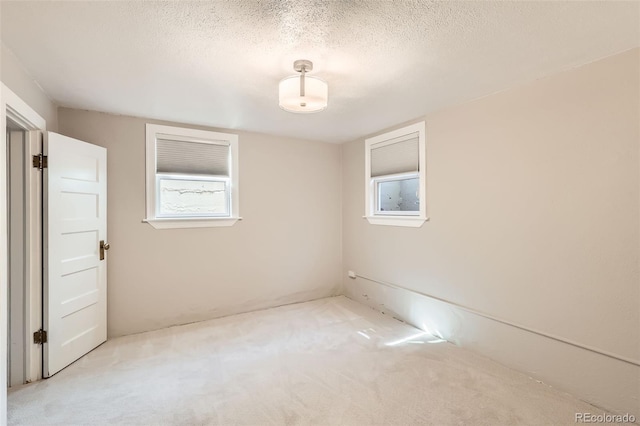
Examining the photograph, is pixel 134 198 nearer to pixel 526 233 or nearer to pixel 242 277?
pixel 242 277

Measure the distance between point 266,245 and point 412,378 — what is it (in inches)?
94.2

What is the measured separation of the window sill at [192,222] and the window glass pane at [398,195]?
1896 mm

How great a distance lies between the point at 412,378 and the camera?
235cm

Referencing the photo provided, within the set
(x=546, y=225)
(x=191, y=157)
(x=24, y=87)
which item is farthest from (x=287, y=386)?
(x=24, y=87)

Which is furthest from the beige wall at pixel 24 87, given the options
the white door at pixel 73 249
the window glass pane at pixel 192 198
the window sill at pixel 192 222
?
the window sill at pixel 192 222

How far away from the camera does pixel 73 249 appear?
2584 mm

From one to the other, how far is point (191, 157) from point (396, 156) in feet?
8.11

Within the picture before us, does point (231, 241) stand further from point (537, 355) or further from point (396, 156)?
point (537, 355)

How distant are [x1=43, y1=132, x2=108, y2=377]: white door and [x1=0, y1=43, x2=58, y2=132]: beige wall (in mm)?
278

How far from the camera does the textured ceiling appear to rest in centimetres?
153

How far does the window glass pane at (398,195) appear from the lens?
3.54 m

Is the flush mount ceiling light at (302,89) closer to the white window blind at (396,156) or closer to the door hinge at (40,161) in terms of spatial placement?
the white window blind at (396,156)

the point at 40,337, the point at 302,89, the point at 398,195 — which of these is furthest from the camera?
the point at 398,195

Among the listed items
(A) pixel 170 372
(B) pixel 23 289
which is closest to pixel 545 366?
(A) pixel 170 372
